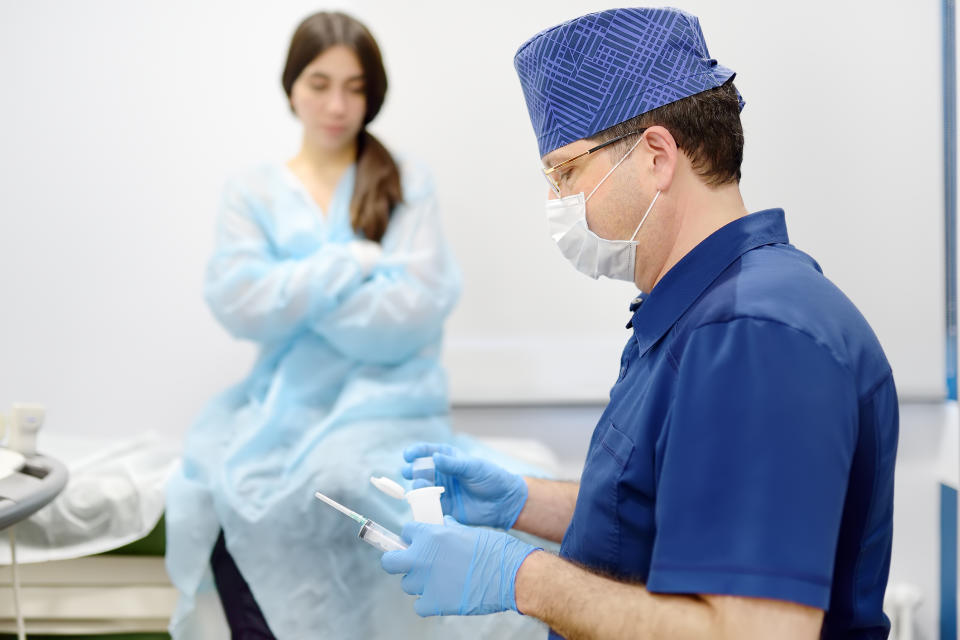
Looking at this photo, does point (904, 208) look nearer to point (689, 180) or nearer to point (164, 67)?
point (689, 180)

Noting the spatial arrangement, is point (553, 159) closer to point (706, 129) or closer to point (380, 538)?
point (706, 129)

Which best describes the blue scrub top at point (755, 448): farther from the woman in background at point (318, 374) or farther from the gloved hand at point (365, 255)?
the gloved hand at point (365, 255)

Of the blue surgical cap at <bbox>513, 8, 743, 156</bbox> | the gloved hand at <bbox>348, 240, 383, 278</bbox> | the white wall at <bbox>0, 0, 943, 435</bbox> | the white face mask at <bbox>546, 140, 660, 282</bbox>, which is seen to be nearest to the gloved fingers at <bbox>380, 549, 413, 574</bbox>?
the white face mask at <bbox>546, 140, 660, 282</bbox>

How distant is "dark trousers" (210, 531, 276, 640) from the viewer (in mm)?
1681

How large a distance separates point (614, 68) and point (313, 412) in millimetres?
1240

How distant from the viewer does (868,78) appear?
221 centimetres

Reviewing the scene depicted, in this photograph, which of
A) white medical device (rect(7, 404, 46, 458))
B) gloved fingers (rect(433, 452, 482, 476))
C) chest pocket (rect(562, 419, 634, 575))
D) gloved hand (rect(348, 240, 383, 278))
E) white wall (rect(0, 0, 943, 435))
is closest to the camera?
chest pocket (rect(562, 419, 634, 575))

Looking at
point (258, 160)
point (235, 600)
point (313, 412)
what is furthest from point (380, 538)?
point (258, 160)

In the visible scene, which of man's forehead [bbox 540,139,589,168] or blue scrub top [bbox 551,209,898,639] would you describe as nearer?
blue scrub top [bbox 551,209,898,639]

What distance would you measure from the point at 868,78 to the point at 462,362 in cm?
135

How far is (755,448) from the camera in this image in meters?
0.73

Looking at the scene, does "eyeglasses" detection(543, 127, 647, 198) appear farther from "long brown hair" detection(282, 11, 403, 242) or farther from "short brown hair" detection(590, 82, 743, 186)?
"long brown hair" detection(282, 11, 403, 242)

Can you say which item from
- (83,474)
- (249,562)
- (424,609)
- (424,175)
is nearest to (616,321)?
(424,175)

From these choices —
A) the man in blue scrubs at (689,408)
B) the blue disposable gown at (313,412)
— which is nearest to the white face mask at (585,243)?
the man in blue scrubs at (689,408)
